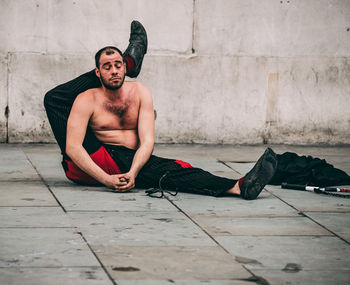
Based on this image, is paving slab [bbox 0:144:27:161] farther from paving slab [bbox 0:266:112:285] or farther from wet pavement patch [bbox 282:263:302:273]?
wet pavement patch [bbox 282:263:302:273]

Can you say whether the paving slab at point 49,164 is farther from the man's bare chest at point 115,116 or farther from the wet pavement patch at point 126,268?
the wet pavement patch at point 126,268

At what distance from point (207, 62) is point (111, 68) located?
3.05 m

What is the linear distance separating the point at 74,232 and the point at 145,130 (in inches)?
72.8

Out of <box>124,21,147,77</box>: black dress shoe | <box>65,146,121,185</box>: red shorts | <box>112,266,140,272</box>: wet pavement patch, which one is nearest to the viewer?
<box>112,266,140,272</box>: wet pavement patch

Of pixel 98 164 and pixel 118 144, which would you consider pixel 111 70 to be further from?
pixel 98 164

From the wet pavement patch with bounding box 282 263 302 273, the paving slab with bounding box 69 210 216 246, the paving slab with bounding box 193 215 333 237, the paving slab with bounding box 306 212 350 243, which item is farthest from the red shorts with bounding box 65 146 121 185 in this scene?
the wet pavement patch with bounding box 282 263 302 273

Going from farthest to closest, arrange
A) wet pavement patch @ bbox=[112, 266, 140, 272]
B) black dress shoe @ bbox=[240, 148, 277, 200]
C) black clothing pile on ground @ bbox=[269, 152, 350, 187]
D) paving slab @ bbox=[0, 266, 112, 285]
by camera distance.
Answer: black clothing pile on ground @ bbox=[269, 152, 350, 187], black dress shoe @ bbox=[240, 148, 277, 200], wet pavement patch @ bbox=[112, 266, 140, 272], paving slab @ bbox=[0, 266, 112, 285]

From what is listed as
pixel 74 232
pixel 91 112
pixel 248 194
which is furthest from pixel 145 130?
pixel 74 232

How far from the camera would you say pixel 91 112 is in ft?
21.5

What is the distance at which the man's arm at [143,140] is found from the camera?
20.9 ft

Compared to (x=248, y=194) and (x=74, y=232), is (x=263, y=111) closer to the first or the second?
(x=248, y=194)

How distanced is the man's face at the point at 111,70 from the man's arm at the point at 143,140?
30 cm

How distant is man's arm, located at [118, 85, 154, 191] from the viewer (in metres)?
6.37

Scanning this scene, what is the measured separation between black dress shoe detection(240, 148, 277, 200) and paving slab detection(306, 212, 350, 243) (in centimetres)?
54
